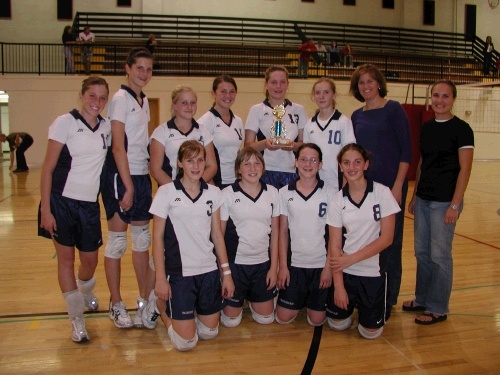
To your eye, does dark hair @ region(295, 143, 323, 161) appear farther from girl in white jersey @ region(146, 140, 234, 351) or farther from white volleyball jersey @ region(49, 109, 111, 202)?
white volleyball jersey @ region(49, 109, 111, 202)

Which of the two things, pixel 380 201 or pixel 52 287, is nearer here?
pixel 380 201

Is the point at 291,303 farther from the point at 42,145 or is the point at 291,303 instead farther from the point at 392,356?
the point at 42,145

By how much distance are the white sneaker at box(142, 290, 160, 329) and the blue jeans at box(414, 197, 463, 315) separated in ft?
6.14

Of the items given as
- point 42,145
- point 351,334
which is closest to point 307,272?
point 351,334

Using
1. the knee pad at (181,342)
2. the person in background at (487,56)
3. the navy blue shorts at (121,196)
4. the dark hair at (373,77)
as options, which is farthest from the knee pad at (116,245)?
the person in background at (487,56)

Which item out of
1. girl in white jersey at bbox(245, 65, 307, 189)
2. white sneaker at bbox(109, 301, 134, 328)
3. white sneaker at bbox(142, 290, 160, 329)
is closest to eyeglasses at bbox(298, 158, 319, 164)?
girl in white jersey at bbox(245, 65, 307, 189)

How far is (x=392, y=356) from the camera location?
10.0 feet

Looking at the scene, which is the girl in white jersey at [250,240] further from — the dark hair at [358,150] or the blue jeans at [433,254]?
the blue jeans at [433,254]

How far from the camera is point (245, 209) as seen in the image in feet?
11.4

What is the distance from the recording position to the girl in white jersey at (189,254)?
3.14 metres

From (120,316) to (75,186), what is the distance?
0.93m

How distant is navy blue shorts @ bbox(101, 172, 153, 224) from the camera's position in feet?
11.1

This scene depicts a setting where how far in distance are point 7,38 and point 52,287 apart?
51.9 ft

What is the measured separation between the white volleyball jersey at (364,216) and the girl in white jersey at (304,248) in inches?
6.6
